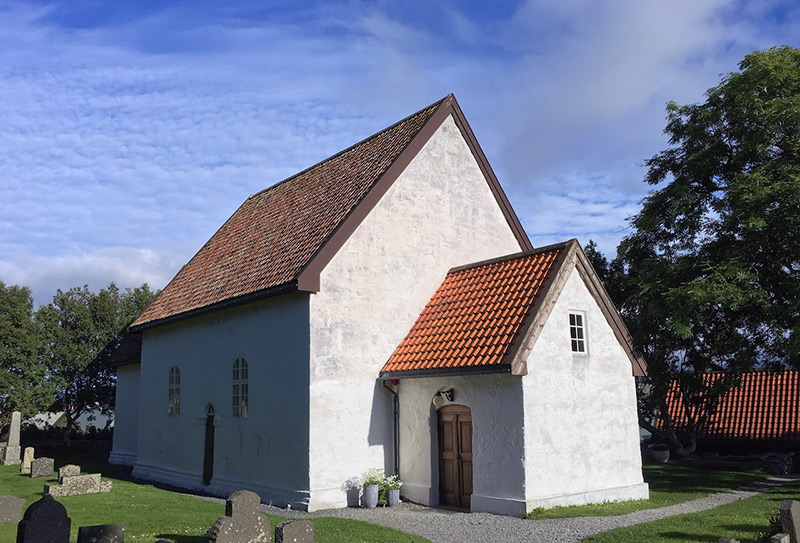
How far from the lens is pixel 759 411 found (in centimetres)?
2752

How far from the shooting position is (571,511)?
13.3m

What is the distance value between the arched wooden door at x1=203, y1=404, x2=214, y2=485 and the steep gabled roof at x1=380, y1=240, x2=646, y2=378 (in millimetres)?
6056

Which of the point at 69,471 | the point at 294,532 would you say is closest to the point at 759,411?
the point at 294,532

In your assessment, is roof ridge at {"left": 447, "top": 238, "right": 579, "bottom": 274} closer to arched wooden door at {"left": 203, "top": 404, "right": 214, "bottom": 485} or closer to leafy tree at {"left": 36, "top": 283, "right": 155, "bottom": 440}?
arched wooden door at {"left": 203, "top": 404, "right": 214, "bottom": 485}

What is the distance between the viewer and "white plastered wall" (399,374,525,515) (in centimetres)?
1339

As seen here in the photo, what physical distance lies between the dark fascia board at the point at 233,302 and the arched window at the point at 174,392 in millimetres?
1657

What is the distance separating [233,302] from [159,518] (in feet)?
19.8

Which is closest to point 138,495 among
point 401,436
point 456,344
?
point 401,436

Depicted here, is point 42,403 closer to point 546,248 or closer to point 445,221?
point 445,221

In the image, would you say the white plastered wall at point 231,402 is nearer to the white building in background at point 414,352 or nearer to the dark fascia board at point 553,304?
the white building in background at point 414,352

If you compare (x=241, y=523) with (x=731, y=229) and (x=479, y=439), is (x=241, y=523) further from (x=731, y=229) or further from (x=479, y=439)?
(x=731, y=229)

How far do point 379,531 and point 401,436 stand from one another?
435 cm

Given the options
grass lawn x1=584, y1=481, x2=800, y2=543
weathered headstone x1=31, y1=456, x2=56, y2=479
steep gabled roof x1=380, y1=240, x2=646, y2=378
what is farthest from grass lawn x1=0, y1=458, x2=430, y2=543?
steep gabled roof x1=380, y1=240, x2=646, y2=378

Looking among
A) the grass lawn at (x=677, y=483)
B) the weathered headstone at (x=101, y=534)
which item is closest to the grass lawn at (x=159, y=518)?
the weathered headstone at (x=101, y=534)
